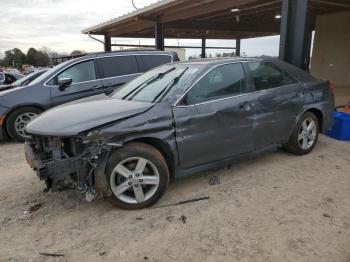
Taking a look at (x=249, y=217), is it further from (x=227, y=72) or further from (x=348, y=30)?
(x=348, y=30)

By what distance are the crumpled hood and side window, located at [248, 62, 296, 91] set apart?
1.67m

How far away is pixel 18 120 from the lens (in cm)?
657

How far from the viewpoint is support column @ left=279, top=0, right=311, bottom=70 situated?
6.28 metres

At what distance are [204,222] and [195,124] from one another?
1118 millimetres

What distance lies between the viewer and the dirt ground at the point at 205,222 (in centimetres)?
273

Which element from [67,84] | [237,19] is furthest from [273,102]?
[237,19]

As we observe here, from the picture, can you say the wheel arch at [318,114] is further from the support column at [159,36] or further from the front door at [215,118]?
the support column at [159,36]

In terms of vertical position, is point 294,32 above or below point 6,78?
above

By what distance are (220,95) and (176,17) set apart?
8.63 metres

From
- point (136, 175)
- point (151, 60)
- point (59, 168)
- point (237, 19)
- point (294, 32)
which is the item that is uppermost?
point (237, 19)

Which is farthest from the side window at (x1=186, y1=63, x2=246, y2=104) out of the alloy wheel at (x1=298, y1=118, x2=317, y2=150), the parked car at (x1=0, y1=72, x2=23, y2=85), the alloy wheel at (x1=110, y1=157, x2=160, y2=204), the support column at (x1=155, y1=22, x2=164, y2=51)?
the parked car at (x1=0, y1=72, x2=23, y2=85)

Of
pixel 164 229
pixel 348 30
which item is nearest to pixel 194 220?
pixel 164 229

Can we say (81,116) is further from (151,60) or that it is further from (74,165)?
(151,60)

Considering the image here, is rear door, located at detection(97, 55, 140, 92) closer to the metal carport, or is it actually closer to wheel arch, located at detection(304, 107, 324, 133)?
the metal carport
